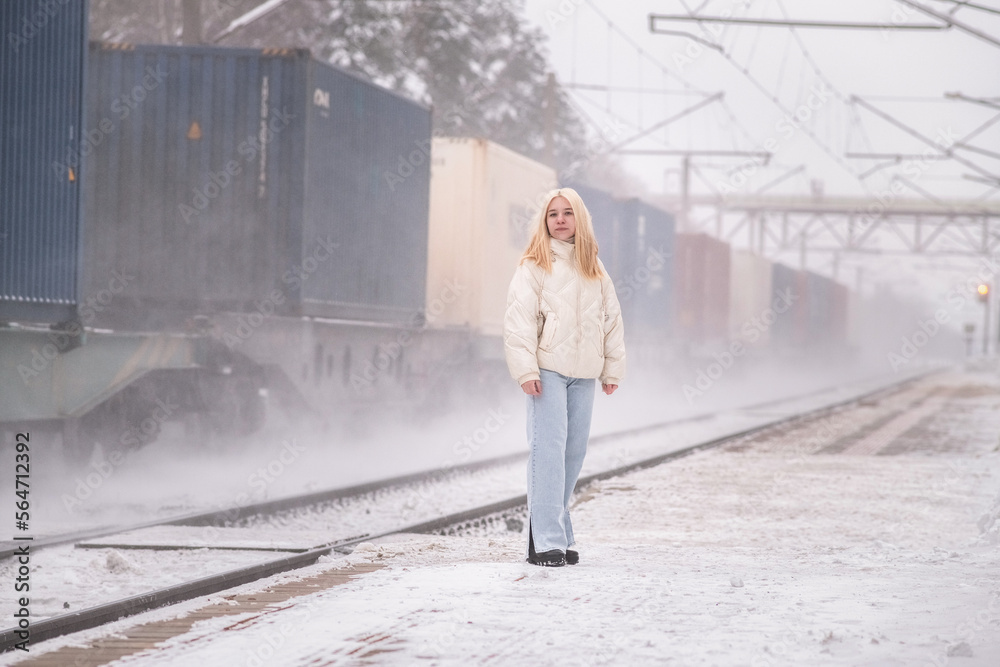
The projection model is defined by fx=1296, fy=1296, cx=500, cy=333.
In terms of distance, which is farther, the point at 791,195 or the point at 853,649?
the point at 791,195

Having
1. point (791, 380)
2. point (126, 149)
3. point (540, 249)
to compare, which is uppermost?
point (126, 149)

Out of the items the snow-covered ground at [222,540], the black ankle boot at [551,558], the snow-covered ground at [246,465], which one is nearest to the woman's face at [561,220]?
the black ankle boot at [551,558]

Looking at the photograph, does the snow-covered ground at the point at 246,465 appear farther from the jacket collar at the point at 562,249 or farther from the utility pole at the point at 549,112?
the utility pole at the point at 549,112

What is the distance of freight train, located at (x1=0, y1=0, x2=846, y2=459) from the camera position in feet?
30.2

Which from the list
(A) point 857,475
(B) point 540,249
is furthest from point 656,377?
(B) point 540,249

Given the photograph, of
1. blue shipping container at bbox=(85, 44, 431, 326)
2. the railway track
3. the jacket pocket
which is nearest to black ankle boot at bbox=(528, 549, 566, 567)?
the jacket pocket

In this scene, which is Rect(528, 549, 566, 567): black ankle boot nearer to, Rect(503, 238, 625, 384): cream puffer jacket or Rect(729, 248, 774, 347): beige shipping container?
Rect(503, 238, 625, 384): cream puffer jacket

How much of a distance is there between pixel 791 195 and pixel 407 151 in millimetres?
55547

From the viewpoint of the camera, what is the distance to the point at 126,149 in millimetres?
12281

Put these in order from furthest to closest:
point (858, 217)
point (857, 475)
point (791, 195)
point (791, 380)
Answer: point (791, 195) < point (858, 217) < point (791, 380) < point (857, 475)

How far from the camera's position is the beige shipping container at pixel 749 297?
38594 mm

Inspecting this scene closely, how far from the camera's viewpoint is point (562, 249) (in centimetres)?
575

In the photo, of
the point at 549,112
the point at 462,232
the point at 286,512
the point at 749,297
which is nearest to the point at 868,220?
the point at 749,297

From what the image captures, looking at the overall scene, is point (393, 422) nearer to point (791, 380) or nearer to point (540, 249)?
point (540, 249)
